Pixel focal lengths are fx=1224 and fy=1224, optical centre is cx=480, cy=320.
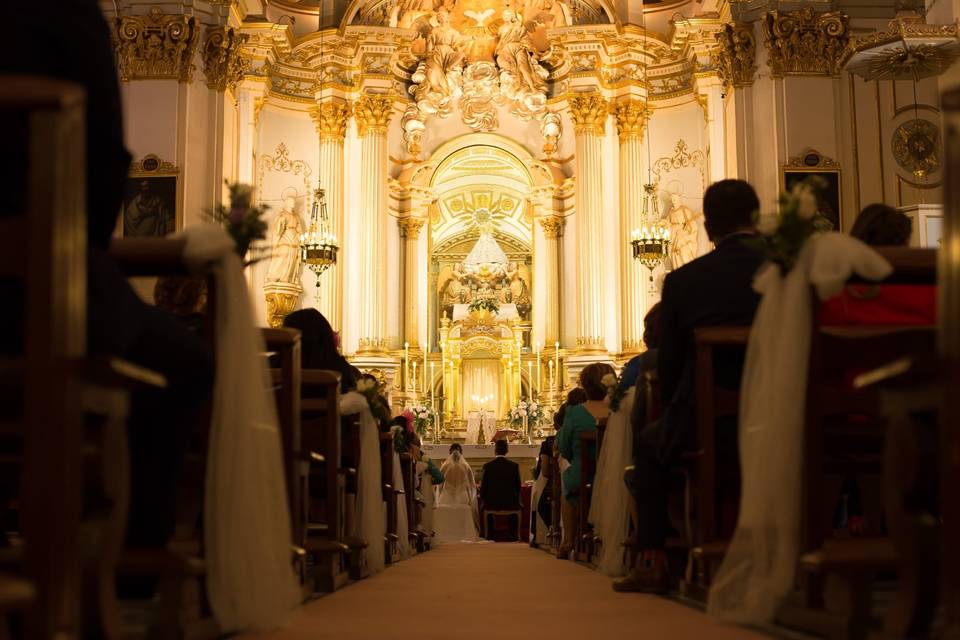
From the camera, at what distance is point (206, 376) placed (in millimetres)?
3322

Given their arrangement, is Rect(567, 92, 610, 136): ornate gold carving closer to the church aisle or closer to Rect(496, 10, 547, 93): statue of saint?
Rect(496, 10, 547, 93): statue of saint

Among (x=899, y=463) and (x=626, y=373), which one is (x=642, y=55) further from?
(x=899, y=463)

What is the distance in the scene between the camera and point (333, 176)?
18234mm

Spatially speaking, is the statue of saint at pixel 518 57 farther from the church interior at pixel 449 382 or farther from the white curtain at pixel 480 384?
the white curtain at pixel 480 384

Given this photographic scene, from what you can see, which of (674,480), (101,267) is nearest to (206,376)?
(101,267)

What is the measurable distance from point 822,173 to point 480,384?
7752 millimetres

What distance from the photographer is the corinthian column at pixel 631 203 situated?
1830 cm

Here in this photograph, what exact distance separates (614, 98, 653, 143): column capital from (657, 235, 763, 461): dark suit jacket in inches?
551

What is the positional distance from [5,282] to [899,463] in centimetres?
198

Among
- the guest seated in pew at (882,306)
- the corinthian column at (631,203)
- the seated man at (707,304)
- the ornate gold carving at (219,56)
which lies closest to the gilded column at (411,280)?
the corinthian column at (631,203)

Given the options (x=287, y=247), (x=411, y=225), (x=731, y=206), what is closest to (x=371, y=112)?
(x=411, y=225)

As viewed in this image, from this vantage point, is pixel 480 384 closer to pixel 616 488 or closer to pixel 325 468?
pixel 616 488

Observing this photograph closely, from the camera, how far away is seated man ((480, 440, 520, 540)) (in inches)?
613

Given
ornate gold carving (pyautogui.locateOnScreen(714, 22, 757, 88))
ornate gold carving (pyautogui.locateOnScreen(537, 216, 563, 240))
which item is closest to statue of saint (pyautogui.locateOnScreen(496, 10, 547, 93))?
ornate gold carving (pyautogui.locateOnScreen(537, 216, 563, 240))
